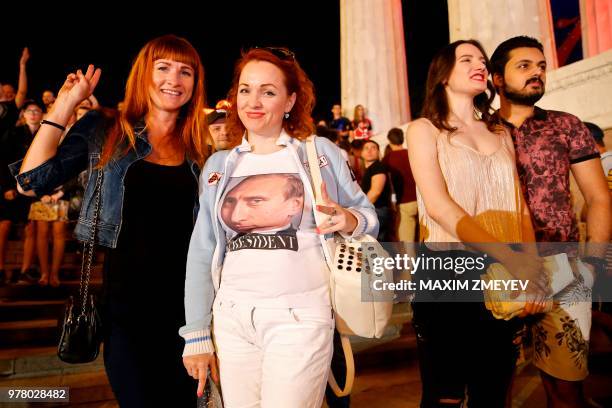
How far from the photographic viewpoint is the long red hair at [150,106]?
6.91 feet

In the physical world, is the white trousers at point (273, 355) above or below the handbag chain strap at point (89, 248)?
below

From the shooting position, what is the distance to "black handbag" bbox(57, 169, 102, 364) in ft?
6.05

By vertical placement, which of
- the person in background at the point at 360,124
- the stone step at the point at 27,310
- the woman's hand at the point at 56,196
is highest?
the person in background at the point at 360,124

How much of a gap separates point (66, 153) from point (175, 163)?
48 centimetres

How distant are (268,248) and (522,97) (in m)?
1.53

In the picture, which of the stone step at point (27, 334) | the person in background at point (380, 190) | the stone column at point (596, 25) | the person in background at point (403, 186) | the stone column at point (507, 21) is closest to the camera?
the stone step at point (27, 334)

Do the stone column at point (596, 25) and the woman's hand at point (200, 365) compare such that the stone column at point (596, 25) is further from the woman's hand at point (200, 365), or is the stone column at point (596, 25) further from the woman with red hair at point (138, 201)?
the woman's hand at point (200, 365)

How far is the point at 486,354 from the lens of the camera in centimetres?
188

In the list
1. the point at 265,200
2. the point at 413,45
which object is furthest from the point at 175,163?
the point at 413,45

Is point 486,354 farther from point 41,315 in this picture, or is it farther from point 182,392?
point 41,315

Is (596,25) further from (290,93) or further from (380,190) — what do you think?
(290,93)

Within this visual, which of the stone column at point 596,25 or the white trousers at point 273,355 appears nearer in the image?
the white trousers at point 273,355

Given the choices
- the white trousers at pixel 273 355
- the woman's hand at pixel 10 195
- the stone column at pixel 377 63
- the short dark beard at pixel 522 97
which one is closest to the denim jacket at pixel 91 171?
the white trousers at pixel 273 355

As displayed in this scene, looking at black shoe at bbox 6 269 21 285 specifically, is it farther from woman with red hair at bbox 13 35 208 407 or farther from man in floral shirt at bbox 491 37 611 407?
man in floral shirt at bbox 491 37 611 407
